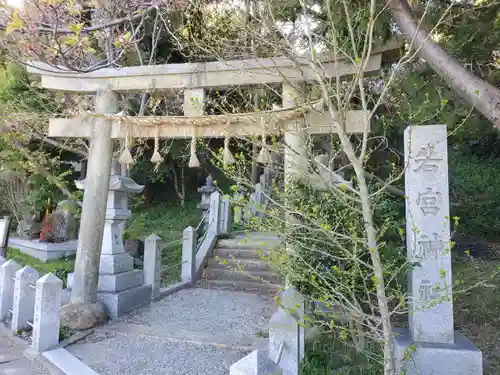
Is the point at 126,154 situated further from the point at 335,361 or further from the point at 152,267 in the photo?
the point at 335,361

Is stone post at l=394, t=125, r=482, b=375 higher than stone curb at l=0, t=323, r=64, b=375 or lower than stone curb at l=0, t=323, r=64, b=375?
higher

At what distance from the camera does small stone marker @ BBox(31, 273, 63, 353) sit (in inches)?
151

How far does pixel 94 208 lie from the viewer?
482 centimetres

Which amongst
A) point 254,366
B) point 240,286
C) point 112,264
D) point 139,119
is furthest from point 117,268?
point 254,366

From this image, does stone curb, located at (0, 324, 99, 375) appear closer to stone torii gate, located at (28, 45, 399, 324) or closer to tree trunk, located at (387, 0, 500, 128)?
stone torii gate, located at (28, 45, 399, 324)

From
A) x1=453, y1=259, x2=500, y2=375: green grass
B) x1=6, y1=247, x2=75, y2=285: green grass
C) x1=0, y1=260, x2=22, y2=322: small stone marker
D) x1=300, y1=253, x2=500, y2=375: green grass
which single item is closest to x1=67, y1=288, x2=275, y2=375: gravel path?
x1=300, y1=253, x2=500, y2=375: green grass

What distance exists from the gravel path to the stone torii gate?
2.30 ft

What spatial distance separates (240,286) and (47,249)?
18.9ft

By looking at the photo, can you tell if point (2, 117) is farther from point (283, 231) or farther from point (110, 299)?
point (283, 231)

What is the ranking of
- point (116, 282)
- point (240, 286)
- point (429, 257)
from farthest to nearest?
point (240, 286)
point (116, 282)
point (429, 257)

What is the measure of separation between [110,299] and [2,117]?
18.5ft

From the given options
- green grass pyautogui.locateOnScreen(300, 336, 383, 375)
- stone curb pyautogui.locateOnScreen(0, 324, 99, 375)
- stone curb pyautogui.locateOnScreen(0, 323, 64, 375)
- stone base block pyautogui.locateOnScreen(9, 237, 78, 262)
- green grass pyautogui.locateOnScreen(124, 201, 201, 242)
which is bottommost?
stone curb pyautogui.locateOnScreen(0, 323, 64, 375)

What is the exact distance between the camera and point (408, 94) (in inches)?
215

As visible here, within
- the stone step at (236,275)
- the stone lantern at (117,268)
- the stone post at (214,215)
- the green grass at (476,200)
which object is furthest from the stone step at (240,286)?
the green grass at (476,200)
